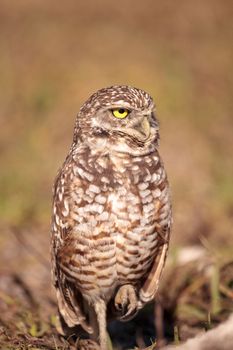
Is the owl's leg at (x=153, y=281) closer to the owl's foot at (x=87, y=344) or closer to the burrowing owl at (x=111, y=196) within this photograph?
the burrowing owl at (x=111, y=196)

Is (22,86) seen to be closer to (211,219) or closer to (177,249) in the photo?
(211,219)

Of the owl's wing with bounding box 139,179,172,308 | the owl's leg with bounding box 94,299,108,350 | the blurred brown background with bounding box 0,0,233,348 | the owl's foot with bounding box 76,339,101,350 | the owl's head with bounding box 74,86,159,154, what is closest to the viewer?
the owl's head with bounding box 74,86,159,154

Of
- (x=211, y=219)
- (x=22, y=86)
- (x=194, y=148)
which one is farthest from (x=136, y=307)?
(x=22, y=86)

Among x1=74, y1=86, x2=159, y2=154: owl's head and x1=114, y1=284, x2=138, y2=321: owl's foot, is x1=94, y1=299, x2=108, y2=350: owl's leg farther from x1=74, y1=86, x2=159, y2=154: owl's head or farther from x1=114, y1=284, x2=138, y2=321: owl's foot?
x1=74, y1=86, x2=159, y2=154: owl's head

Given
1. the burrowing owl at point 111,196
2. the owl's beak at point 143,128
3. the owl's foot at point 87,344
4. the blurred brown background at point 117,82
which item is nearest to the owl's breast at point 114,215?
the burrowing owl at point 111,196

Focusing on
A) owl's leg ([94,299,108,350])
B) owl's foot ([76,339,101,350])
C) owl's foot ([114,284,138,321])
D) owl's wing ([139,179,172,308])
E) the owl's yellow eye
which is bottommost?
owl's foot ([76,339,101,350])

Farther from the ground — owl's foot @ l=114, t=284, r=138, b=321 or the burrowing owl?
the burrowing owl

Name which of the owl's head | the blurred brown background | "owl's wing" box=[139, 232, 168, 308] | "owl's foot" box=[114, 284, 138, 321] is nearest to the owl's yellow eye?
the owl's head
